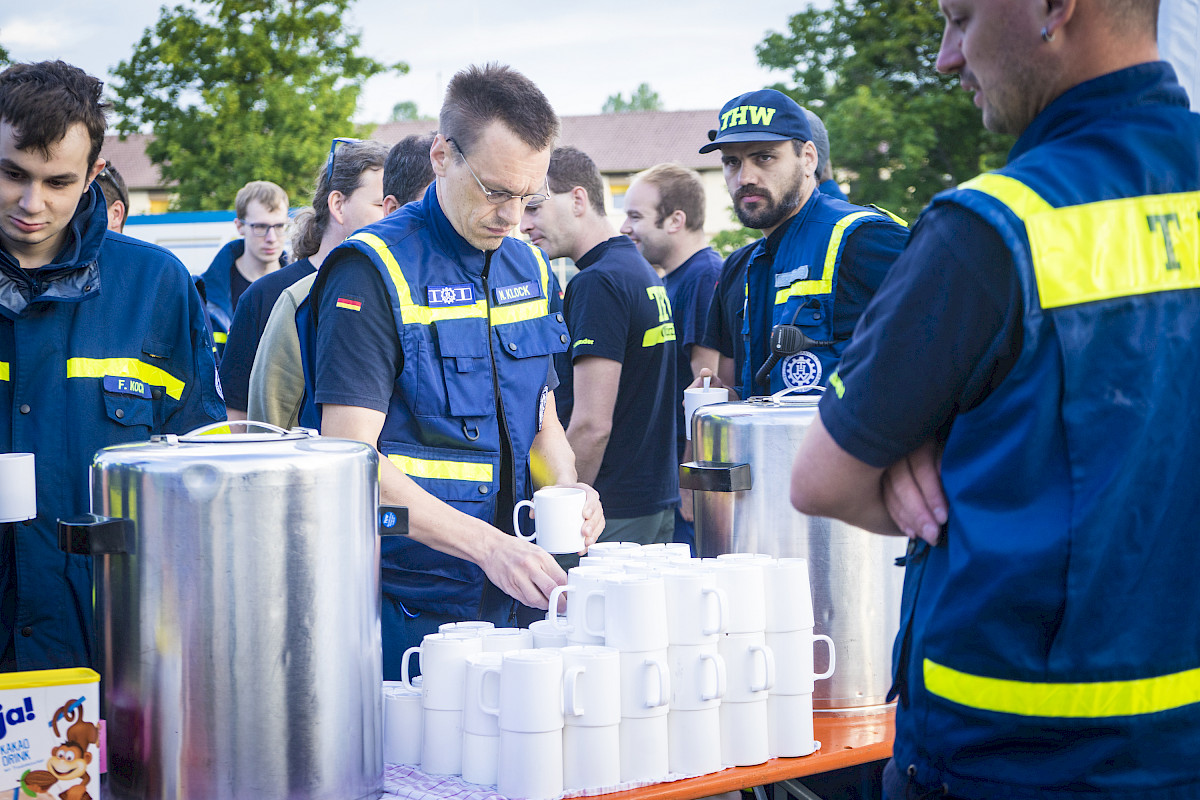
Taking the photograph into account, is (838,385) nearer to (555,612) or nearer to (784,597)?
(784,597)

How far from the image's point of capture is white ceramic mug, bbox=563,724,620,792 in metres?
1.76

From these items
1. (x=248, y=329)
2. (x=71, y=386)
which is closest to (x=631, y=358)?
(x=248, y=329)

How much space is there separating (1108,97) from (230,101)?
74.5 ft

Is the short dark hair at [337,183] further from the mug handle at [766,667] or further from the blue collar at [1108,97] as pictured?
the blue collar at [1108,97]

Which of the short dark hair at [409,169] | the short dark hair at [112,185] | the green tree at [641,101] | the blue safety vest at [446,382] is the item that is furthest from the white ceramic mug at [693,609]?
the green tree at [641,101]

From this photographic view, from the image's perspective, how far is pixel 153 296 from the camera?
250 centimetres

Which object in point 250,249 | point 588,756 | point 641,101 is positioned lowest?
point 588,756

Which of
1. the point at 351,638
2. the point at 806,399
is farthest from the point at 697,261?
the point at 351,638

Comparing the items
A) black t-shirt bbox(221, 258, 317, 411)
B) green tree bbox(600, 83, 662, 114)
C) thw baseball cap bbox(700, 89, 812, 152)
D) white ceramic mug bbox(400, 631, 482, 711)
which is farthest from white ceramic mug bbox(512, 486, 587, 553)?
green tree bbox(600, 83, 662, 114)

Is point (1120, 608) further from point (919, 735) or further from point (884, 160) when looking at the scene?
point (884, 160)

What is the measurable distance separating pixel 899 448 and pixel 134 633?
1133 millimetres

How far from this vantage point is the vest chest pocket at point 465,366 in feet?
8.00

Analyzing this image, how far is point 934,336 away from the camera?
124cm

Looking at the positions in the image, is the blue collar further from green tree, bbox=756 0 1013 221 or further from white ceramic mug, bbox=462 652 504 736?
green tree, bbox=756 0 1013 221
